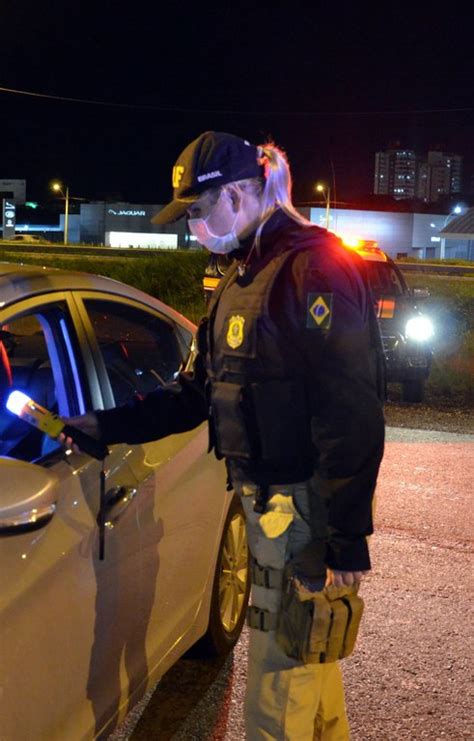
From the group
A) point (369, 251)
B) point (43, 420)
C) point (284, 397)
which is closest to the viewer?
point (284, 397)

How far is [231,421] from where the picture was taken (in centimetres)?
243

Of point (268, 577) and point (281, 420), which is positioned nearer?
point (281, 420)

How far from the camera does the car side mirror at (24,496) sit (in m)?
2.19

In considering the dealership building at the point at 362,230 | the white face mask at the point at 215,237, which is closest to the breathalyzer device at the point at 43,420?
the white face mask at the point at 215,237

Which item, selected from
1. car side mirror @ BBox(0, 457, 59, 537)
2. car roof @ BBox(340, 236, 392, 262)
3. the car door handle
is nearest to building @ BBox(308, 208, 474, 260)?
car roof @ BBox(340, 236, 392, 262)

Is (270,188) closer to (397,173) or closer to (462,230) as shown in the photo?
(462,230)

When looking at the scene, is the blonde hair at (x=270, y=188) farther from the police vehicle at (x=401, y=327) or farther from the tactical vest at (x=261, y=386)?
the police vehicle at (x=401, y=327)

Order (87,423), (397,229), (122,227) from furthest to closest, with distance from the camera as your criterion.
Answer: (122,227) → (397,229) → (87,423)

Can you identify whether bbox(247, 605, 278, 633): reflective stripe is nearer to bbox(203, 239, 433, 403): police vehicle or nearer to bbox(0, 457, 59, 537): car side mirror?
bbox(0, 457, 59, 537): car side mirror

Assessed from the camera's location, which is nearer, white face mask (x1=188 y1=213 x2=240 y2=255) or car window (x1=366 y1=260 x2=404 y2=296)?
white face mask (x1=188 y1=213 x2=240 y2=255)

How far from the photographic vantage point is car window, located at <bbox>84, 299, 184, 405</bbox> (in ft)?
11.5

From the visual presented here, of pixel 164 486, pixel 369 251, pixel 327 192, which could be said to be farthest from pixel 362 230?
pixel 164 486

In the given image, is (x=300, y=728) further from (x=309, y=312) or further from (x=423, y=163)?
(x=423, y=163)

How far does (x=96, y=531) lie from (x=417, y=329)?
8.54 m
